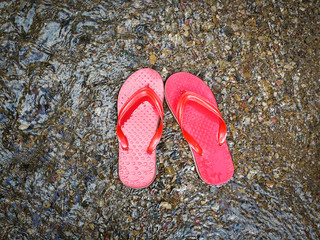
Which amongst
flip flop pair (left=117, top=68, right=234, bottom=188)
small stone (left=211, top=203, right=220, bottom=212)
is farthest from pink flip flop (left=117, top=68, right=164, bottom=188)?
small stone (left=211, top=203, right=220, bottom=212)

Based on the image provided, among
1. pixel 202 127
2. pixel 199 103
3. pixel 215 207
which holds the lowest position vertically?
pixel 215 207

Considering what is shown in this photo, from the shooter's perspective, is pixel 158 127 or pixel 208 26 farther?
pixel 208 26

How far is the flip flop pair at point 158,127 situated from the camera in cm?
164

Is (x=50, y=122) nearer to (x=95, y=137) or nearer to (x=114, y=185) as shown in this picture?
(x=95, y=137)

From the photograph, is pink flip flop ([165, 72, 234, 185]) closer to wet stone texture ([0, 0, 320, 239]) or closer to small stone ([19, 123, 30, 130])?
wet stone texture ([0, 0, 320, 239])

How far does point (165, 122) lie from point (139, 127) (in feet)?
0.73

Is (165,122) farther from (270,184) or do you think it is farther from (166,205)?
(270,184)

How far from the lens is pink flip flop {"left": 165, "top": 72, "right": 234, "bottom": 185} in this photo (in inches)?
65.7

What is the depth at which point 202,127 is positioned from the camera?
1724 millimetres

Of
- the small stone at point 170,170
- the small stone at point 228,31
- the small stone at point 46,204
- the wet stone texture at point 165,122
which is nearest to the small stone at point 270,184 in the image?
the wet stone texture at point 165,122

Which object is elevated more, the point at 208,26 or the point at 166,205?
the point at 208,26

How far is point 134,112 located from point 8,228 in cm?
136

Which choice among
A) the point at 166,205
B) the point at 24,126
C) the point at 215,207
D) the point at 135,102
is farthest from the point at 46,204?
the point at 215,207

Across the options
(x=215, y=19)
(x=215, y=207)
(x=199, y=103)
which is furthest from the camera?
(x=215, y=19)
